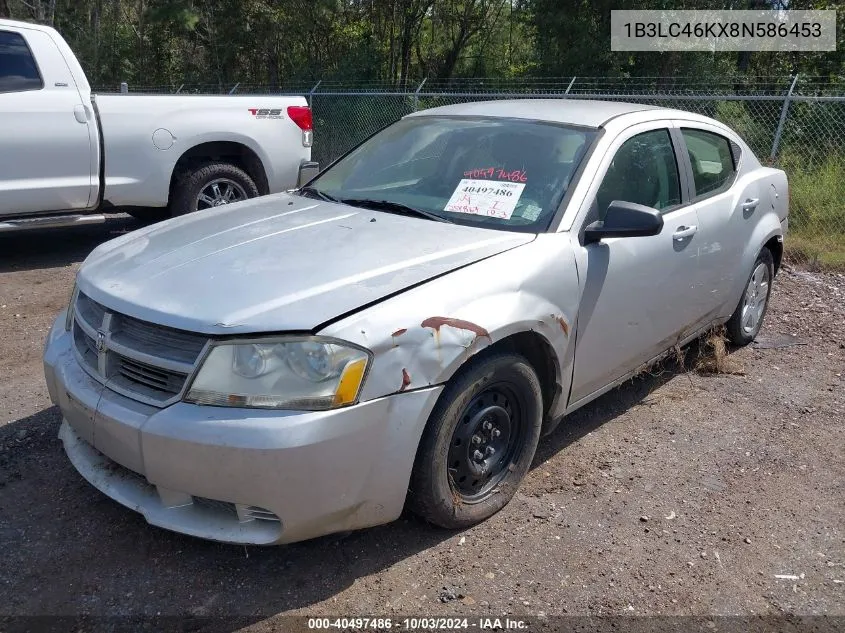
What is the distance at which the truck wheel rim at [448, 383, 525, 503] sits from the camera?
304 centimetres

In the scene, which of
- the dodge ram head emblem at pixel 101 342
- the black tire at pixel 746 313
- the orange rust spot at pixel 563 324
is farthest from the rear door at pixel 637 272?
the dodge ram head emblem at pixel 101 342

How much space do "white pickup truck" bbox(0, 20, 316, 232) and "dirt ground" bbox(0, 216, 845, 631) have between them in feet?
8.85

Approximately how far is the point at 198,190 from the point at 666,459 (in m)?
5.20

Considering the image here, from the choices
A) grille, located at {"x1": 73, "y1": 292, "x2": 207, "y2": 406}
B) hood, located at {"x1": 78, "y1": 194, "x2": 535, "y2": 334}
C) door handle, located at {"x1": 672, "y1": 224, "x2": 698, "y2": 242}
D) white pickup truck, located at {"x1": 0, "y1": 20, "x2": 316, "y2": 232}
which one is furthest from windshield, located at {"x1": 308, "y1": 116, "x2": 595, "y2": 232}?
white pickup truck, located at {"x1": 0, "y1": 20, "x2": 316, "y2": 232}

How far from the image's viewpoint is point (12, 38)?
6.58 m

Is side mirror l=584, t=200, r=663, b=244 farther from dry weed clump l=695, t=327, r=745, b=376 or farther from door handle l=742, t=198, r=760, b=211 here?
dry weed clump l=695, t=327, r=745, b=376

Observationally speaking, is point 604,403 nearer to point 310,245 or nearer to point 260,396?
point 310,245

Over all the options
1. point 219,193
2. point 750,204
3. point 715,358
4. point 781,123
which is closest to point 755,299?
point 715,358

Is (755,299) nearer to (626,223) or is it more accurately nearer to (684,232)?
(684,232)

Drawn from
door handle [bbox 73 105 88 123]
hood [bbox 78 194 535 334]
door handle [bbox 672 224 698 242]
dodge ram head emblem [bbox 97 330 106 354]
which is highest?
door handle [bbox 73 105 88 123]

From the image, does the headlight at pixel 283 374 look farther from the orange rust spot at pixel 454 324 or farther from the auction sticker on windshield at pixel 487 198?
the auction sticker on windshield at pixel 487 198

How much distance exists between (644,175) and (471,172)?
947mm

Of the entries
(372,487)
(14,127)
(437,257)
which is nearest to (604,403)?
(437,257)

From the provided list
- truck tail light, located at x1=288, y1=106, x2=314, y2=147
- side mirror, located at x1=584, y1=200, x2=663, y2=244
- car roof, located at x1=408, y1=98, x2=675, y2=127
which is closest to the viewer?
side mirror, located at x1=584, y1=200, x2=663, y2=244
